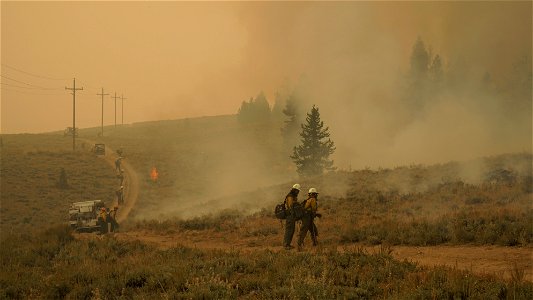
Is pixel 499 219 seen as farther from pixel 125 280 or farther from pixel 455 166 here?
pixel 455 166

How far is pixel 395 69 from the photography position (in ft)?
304

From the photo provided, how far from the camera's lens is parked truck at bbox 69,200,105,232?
2753 cm

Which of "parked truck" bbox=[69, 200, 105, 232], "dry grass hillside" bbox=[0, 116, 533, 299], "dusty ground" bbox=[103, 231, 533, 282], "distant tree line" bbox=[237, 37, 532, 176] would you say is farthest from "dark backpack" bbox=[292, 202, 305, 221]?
"distant tree line" bbox=[237, 37, 532, 176]

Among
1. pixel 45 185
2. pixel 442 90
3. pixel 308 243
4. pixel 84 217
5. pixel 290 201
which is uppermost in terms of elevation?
pixel 442 90

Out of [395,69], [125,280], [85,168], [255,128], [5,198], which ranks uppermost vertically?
[395,69]

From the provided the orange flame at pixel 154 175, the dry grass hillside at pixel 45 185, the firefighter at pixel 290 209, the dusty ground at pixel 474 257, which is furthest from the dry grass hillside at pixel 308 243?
the orange flame at pixel 154 175

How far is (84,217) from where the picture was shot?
1117 inches

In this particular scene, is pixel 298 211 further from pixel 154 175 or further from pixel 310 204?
pixel 154 175

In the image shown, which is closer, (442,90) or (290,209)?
(290,209)

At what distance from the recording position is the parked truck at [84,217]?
27531 millimetres

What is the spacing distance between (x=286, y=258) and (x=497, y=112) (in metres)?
81.8

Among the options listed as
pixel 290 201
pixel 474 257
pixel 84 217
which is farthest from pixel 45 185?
pixel 474 257

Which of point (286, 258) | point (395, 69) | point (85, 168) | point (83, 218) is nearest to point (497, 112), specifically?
point (395, 69)

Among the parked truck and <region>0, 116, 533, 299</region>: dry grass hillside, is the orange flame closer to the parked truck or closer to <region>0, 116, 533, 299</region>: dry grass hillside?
<region>0, 116, 533, 299</region>: dry grass hillside
